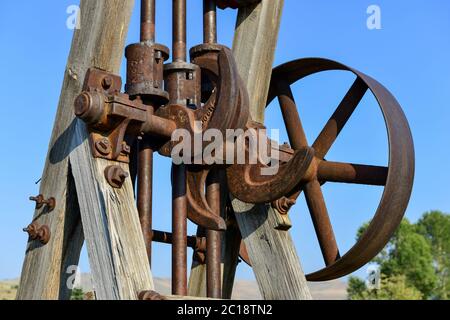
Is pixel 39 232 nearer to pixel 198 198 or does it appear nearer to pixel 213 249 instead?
pixel 198 198

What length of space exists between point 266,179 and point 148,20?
82 centimetres

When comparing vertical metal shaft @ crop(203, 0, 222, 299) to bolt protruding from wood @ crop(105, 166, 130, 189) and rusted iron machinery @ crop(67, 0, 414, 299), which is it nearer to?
rusted iron machinery @ crop(67, 0, 414, 299)

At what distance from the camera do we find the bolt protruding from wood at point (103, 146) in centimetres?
254

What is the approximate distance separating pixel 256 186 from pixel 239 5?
1062mm

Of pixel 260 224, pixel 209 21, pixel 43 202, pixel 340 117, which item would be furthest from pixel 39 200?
pixel 340 117

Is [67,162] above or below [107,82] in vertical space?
below

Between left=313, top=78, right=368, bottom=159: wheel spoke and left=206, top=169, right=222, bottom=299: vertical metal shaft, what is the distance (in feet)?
1.78

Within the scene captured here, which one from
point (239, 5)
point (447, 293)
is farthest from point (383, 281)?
point (239, 5)

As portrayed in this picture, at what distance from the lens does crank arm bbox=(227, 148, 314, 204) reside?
8.82ft

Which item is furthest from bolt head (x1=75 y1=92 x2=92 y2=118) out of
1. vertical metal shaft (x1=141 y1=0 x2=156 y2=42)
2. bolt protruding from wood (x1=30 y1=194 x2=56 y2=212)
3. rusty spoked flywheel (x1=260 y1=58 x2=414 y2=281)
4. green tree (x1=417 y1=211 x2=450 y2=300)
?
green tree (x1=417 y1=211 x2=450 y2=300)

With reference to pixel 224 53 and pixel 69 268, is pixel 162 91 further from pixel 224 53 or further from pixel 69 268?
pixel 69 268

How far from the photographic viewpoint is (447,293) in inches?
1226

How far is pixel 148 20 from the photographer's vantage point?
9.72 feet

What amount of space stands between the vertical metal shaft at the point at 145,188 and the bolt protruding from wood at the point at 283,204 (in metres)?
0.57
